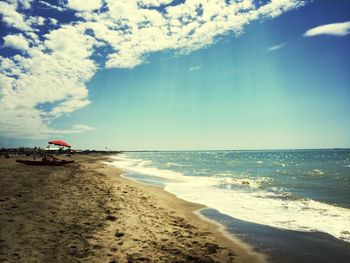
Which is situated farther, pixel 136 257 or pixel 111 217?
pixel 111 217

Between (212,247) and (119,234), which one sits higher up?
(119,234)

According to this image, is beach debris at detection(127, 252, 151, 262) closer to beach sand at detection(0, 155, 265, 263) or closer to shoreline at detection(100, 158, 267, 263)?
beach sand at detection(0, 155, 265, 263)

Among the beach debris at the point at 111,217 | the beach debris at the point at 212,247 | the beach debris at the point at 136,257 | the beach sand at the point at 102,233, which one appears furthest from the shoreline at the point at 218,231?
the beach debris at the point at 111,217

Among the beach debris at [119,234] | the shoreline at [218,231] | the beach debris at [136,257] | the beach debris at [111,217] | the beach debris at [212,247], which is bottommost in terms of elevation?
the shoreline at [218,231]

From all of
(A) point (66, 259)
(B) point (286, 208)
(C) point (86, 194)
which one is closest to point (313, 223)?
(B) point (286, 208)

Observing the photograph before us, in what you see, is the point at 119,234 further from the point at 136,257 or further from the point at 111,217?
the point at 111,217

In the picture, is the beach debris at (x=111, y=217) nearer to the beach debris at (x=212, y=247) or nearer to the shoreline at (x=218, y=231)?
the shoreline at (x=218, y=231)

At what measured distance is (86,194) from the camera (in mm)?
14000

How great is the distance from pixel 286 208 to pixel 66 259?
11878 millimetres

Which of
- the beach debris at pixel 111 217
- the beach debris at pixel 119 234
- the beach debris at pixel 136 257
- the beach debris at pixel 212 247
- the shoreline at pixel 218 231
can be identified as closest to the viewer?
the beach debris at pixel 136 257

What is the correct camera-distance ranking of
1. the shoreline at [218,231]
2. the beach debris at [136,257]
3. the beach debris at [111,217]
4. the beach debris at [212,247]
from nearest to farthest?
the beach debris at [136,257]
the shoreline at [218,231]
the beach debris at [212,247]
the beach debris at [111,217]

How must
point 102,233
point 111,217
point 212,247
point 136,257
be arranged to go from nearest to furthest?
point 136,257 → point 212,247 → point 102,233 → point 111,217

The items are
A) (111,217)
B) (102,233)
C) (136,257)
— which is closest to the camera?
(136,257)

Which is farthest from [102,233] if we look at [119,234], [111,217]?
[111,217]
